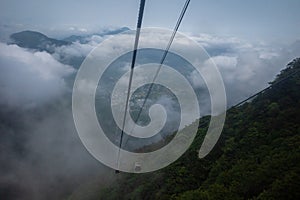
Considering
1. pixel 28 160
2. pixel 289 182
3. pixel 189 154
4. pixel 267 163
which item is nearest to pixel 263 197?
pixel 289 182

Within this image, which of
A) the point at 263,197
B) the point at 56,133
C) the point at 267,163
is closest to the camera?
the point at 263,197

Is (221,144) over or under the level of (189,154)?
over

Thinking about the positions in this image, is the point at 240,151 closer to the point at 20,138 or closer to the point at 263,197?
the point at 263,197

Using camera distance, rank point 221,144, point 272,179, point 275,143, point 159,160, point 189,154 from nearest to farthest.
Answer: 1. point 272,179
2. point 275,143
3. point 221,144
4. point 189,154
5. point 159,160

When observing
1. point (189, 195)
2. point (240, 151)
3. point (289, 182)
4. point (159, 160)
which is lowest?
point (159, 160)

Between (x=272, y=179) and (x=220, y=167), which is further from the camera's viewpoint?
(x=220, y=167)

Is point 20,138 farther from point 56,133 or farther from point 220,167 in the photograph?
point 220,167
